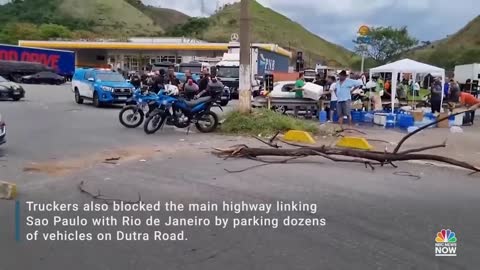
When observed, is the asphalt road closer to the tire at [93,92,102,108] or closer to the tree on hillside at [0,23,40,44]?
the tire at [93,92,102,108]

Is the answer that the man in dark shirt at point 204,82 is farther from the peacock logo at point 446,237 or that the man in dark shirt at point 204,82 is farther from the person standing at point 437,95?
the peacock logo at point 446,237

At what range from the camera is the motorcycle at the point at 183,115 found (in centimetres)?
1402

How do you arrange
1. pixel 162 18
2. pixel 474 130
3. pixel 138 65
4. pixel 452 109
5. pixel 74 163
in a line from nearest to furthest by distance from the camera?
pixel 74 163 < pixel 474 130 < pixel 452 109 < pixel 138 65 < pixel 162 18

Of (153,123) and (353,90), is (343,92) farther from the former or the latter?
(353,90)

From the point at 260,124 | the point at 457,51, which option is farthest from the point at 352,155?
the point at 457,51

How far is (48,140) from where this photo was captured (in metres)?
12.3

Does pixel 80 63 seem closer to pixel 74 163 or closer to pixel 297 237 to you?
pixel 74 163

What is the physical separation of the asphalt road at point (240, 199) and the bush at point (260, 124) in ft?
4.97

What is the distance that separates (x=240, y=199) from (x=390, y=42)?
89507 mm

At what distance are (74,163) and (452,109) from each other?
52.6 ft

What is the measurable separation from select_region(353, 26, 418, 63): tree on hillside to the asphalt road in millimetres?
83299

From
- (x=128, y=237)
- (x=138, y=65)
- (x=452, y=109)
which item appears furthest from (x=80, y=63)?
(x=128, y=237)

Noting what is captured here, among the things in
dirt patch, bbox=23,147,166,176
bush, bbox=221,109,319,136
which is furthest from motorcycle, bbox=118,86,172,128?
dirt patch, bbox=23,147,166,176

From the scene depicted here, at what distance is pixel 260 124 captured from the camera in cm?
1427
